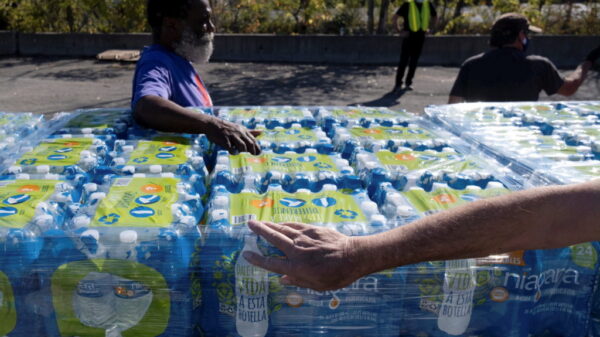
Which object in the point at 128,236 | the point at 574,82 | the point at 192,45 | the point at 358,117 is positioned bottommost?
the point at 128,236

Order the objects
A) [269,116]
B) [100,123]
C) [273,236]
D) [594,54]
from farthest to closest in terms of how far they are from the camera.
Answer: [594,54] → [269,116] → [100,123] → [273,236]

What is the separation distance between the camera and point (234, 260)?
1.73 meters

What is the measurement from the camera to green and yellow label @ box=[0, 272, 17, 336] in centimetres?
166

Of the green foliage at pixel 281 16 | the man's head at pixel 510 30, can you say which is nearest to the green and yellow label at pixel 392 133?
the man's head at pixel 510 30

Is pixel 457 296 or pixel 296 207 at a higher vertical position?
pixel 296 207

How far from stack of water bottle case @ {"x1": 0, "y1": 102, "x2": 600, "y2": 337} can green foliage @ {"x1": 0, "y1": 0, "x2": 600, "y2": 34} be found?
1233cm

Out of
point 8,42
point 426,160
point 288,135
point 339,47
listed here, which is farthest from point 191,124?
point 8,42

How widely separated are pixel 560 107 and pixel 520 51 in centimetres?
131

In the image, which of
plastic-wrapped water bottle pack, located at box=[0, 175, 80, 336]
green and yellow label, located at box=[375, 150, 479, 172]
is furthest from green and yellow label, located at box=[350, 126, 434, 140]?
plastic-wrapped water bottle pack, located at box=[0, 175, 80, 336]

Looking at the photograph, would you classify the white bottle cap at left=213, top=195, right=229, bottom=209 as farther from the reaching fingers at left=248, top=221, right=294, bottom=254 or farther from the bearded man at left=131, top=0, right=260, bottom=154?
the bearded man at left=131, top=0, right=260, bottom=154

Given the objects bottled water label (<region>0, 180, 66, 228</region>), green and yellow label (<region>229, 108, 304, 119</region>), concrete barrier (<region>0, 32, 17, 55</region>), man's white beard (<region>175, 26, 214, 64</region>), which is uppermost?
man's white beard (<region>175, 26, 214, 64</region>)

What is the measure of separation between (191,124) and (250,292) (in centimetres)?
123

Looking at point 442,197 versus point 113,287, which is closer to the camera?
point 113,287

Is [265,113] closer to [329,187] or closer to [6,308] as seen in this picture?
[329,187]
